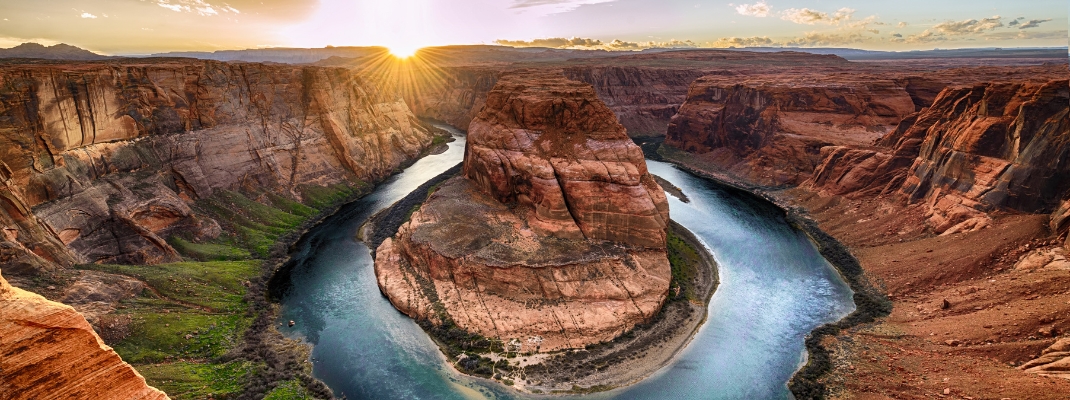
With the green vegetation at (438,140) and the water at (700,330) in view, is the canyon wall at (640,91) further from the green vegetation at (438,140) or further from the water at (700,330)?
the water at (700,330)

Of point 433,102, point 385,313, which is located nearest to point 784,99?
point 385,313

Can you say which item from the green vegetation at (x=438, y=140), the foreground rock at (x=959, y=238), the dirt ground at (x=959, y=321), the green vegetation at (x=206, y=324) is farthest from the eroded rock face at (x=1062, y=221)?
the green vegetation at (x=438, y=140)

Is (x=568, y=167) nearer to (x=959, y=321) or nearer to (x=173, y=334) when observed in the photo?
(x=959, y=321)

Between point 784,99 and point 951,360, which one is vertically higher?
point 784,99

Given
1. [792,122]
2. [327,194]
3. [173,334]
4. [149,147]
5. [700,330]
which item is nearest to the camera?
[173,334]

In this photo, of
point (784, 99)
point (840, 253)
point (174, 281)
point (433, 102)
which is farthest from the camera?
point (433, 102)

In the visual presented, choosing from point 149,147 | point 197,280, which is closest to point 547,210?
point 197,280

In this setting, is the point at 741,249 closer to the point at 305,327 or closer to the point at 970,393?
the point at 970,393

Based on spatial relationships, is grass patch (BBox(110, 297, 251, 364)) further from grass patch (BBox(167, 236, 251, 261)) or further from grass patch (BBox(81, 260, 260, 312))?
grass patch (BBox(167, 236, 251, 261))
